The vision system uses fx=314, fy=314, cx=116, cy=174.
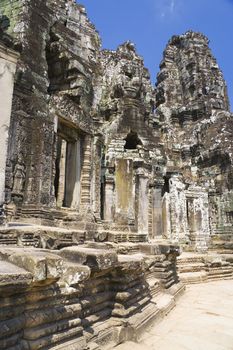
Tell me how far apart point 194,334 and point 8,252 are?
2957 millimetres

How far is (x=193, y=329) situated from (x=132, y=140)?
12864mm

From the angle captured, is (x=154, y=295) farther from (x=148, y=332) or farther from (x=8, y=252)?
(x=8, y=252)

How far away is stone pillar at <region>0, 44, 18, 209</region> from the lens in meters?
4.68

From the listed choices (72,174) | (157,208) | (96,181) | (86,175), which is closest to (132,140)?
(157,208)

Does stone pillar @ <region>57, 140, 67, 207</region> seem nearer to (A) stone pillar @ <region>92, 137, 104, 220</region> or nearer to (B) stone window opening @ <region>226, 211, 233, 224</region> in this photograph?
(A) stone pillar @ <region>92, 137, 104, 220</region>

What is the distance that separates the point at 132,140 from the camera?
1680 cm

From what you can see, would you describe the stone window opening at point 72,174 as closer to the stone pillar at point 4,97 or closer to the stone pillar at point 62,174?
the stone pillar at point 62,174

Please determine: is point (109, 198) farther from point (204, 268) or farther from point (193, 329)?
point (193, 329)

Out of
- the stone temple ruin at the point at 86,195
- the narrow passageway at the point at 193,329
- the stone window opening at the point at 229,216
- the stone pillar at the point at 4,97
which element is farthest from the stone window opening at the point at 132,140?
the stone pillar at the point at 4,97

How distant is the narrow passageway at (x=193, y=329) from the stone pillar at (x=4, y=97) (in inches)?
114

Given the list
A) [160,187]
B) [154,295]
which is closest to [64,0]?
[160,187]

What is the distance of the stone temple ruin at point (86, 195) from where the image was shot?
2846mm

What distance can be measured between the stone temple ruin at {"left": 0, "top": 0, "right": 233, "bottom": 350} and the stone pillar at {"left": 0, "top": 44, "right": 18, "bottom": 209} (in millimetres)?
17

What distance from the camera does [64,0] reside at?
465 inches
